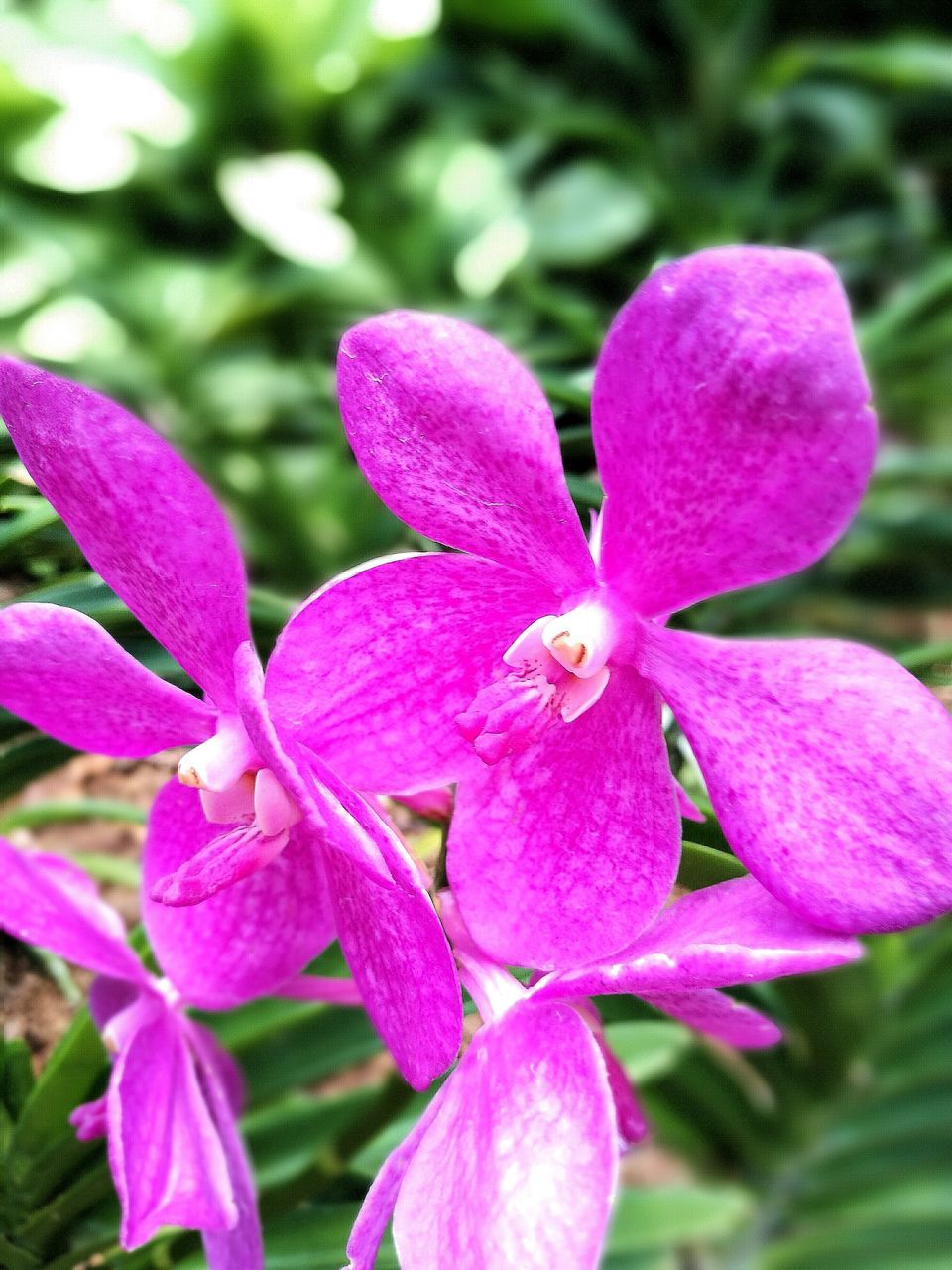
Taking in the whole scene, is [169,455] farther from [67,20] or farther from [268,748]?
[67,20]

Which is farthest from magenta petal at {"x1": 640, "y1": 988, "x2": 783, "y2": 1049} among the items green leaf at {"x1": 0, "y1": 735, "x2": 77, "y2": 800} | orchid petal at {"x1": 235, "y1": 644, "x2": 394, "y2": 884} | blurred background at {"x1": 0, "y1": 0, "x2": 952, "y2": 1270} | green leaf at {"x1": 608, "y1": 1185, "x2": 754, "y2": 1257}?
blurred background at {"x1": 0, "y1": 0, "x2": 952, "y2": 1270}

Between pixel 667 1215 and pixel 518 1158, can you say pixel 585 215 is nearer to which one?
pixel 667 1215

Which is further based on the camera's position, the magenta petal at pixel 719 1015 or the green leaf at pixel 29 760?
the green leaf at pixel 29 760

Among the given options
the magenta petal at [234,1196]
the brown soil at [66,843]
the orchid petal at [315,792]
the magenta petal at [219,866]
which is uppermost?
the orchid petal at [315,792]

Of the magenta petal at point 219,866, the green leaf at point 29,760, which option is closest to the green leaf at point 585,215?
the green leaf at point 29,760

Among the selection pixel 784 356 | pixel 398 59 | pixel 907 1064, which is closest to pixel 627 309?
pixel 784 356

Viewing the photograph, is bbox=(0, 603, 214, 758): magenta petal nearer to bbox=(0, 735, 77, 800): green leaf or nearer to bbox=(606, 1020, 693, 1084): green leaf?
bbox=(0, 735, 77, 800): green leaf

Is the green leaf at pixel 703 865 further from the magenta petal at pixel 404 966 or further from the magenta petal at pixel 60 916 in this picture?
the magenta petal at pixel 60 916

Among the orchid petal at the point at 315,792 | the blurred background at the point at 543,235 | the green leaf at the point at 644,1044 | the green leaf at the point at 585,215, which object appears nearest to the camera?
the orchid petal at the point at 315,792
